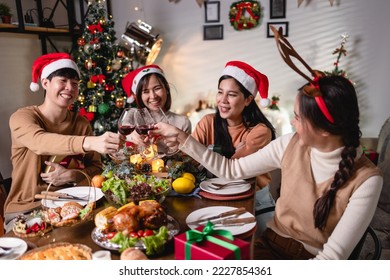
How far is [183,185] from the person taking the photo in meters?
1.33

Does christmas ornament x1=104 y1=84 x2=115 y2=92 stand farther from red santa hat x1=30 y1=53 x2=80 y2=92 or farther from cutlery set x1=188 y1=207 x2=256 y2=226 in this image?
cutlery set x1=188 y1=207 x2=256 y2=226

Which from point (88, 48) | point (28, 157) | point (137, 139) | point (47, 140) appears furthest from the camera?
point (88, 48)

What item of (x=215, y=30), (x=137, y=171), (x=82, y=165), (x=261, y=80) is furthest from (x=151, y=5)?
(x=137, y=171)

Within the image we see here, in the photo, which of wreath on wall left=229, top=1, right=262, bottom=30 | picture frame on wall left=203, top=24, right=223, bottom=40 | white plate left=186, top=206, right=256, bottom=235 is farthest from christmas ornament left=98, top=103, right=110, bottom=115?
white plate left=186, top=206, right=256, bottom=235

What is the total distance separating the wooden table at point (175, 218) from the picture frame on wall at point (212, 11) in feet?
10.6

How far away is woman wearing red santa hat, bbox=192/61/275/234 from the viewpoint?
183cm

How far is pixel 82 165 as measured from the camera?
179cm

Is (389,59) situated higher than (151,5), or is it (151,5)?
(151,5)

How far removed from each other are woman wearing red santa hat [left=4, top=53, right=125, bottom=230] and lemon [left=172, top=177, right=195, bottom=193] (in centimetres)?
38

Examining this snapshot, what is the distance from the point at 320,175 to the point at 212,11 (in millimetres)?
3316

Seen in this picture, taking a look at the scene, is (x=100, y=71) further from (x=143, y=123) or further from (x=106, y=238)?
(x=106, y=238)

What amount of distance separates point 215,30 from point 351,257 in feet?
11.2

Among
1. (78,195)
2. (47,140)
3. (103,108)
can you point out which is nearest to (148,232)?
(78,195)
